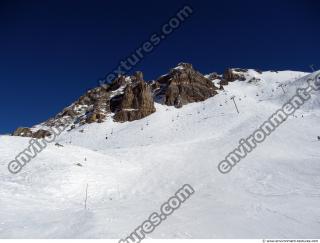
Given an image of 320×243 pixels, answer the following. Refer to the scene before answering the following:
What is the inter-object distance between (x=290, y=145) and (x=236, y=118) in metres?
17.1

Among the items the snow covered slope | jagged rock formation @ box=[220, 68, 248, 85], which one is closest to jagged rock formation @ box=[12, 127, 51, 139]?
the snow covered slope

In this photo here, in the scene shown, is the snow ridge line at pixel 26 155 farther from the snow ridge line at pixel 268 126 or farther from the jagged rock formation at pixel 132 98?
the jagged rock formation at pixel 132 98

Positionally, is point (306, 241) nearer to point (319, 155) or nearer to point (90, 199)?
point (90, 199)

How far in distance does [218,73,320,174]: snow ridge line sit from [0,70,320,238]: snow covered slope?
85 centimetres

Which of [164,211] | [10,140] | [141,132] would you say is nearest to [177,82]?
[141,132]

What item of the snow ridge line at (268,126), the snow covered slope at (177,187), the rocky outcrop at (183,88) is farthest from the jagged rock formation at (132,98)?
the snow covered slope at (177,187)

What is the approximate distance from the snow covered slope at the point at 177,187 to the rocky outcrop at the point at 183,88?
27.0m

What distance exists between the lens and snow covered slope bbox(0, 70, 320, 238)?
12008mm

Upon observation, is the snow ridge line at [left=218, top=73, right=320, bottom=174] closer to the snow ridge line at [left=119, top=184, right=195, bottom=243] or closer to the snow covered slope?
the snow covered slope

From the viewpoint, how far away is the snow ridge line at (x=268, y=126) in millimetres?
25577

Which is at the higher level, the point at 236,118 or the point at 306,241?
the point at 236,118

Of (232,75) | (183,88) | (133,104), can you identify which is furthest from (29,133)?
(232,75)

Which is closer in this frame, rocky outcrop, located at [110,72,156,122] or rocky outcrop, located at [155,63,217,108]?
rocky outcrop, located at [110,72,156,122]

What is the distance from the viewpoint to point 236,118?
46.4 metres
